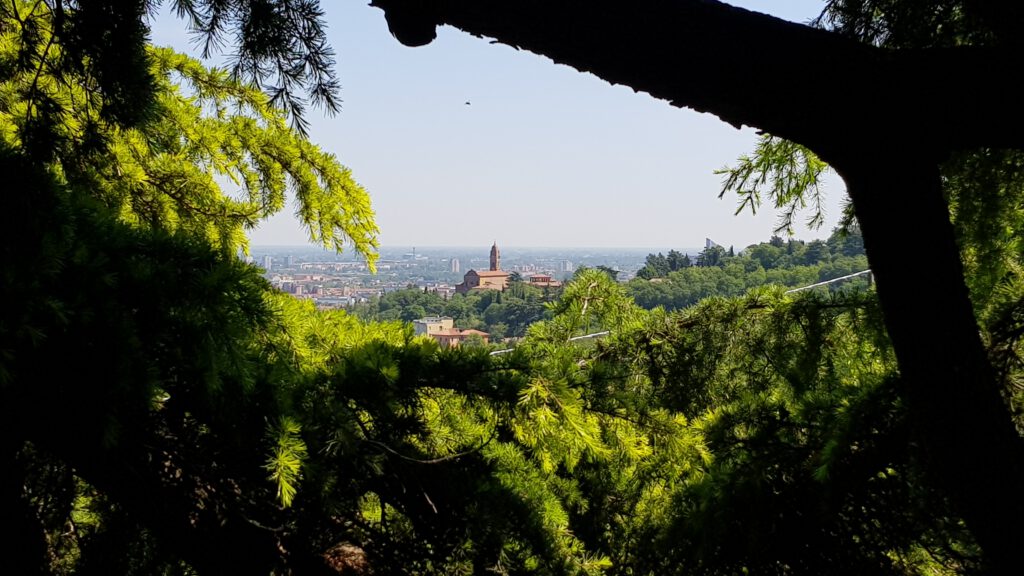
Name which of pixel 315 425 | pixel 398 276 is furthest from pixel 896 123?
pixel 398 276

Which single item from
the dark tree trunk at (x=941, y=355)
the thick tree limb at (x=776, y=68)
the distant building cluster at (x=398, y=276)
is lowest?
Result: the distant building cluster at (x=398, y=276)

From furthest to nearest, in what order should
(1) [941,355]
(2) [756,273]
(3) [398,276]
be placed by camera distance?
1. (3) [398,276]
2. (2) [756,273]
3. (1) [941,355]

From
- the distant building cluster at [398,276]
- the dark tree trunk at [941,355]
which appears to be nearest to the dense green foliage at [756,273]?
the dark tree trunk at [941,355]

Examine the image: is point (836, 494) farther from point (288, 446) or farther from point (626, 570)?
point (288, 446)

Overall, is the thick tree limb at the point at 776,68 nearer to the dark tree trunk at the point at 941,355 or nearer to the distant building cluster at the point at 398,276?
the dark tree trunk at the point at 941,355

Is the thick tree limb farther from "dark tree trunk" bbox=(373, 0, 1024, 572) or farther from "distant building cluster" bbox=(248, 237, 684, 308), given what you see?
"distant building cluster" bbox=(248, 237, 684, 308)

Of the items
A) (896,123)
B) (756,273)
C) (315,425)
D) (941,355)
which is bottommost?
(756,273)

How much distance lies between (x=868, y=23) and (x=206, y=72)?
11.7 feet

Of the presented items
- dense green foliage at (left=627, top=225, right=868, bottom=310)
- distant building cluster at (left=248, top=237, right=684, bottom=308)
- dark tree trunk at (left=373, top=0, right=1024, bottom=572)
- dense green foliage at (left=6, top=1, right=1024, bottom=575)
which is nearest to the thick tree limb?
dark tree trunk at (left=373, top=0, right=1024, bottom=572)

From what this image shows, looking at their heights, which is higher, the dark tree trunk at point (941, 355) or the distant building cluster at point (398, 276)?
the dark tree trunk at point (941, 355)

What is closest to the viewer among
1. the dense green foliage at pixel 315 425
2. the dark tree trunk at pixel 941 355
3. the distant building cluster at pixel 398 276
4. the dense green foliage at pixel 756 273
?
the dense green foliage at pixel 315 425

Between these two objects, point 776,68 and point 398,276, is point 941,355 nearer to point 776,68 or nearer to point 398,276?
point 776,68

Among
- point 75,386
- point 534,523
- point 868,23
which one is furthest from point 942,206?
point 75,386

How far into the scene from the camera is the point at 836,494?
159cm
